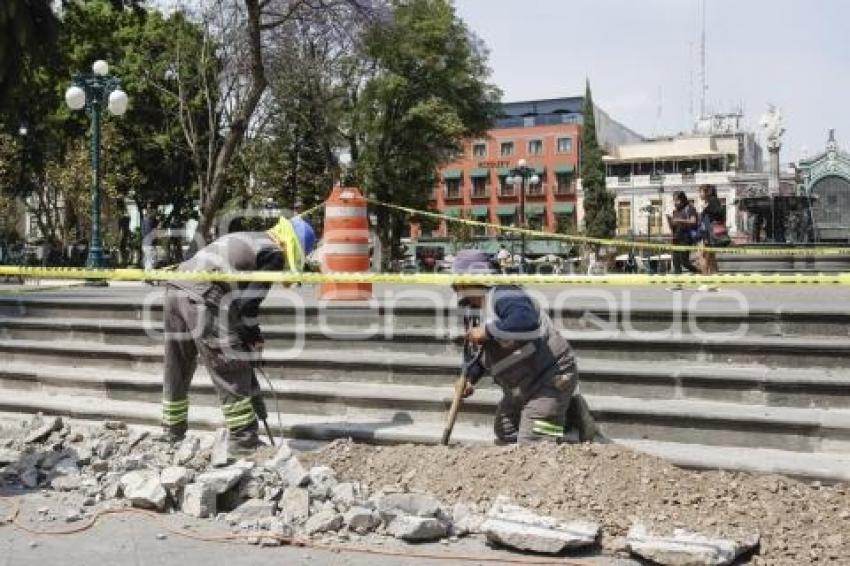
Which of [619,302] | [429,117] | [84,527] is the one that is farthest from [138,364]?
[429,117]

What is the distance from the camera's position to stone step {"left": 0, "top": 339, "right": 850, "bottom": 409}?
592 centimetres

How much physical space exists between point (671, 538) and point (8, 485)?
13.0 ft

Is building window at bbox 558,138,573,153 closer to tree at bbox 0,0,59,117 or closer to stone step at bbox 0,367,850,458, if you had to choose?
tree at bbox 0,0,59,117

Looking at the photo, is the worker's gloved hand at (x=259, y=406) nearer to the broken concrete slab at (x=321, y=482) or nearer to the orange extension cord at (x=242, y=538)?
the broken concrete slab at (x=321, y=482)

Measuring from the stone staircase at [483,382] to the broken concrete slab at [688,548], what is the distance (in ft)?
3.82

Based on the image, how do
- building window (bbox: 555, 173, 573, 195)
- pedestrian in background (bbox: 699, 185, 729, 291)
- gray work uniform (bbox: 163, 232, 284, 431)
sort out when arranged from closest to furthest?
gray work uniform (bbox: 163, 232, 284, 431)
pedestrian in background (bbox: 699, 185, 729, 291)
building window (bbox: 555, 173, 573, 195)

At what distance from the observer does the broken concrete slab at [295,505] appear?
15.3 ft

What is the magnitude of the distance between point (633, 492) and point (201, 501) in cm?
229

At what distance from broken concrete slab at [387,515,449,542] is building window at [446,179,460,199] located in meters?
82.6

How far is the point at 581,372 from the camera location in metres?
6.50

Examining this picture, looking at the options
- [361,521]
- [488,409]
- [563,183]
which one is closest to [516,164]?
[563,183]

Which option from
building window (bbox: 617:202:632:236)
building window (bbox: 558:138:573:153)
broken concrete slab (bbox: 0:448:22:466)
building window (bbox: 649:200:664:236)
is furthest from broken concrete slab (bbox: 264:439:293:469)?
building window (bbox: 558:138:573:153)

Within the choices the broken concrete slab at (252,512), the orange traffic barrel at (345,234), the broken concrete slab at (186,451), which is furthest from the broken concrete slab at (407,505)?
the orange traffic barrel at (345,234)

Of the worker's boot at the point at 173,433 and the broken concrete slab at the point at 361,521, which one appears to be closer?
the broken concrete slab at the point at 361,521
